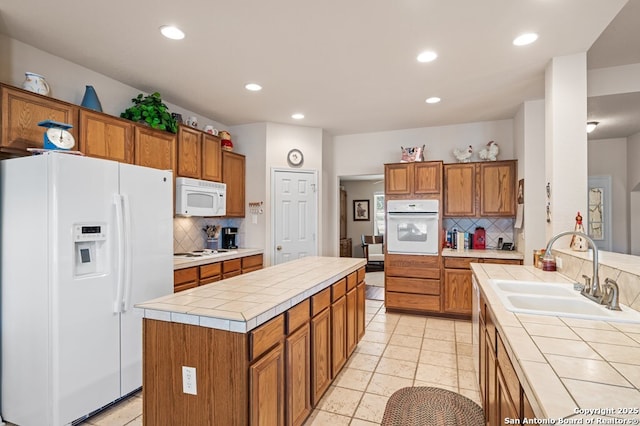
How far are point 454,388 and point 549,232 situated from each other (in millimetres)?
1549

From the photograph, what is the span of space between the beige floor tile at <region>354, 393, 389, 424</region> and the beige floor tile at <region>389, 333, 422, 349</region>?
3.57 feet

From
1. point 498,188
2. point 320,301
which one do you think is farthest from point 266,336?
point 498,188

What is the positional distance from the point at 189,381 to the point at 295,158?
12.0 feet

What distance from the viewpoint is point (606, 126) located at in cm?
449

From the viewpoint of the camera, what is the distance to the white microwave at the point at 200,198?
3564 mm

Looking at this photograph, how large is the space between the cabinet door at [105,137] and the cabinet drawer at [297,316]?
2.16m

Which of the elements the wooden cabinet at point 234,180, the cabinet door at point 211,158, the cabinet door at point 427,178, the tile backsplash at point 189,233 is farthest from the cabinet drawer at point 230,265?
the cabinet door at point 427,178

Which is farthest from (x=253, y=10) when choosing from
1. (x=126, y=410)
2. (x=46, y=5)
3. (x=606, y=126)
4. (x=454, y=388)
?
(x=606, y=126)

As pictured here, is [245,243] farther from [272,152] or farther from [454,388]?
[454,388]

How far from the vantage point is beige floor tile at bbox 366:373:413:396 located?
2.50 metres

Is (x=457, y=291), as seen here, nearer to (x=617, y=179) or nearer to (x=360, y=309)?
(x=360, y=309)

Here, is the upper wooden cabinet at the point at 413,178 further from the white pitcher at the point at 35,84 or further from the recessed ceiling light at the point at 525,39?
the white pitcher at the point at 35,84

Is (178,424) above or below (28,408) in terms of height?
above

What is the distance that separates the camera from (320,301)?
221 cm
